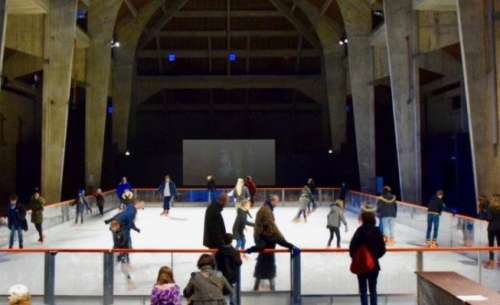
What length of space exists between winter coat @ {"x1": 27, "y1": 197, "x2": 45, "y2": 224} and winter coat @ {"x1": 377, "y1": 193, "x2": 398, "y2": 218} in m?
8.94

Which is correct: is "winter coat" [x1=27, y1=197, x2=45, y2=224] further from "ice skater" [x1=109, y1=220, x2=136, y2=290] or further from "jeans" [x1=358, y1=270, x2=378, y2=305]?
"jeans" [x1=358, y1=270, x2=378, y2=305]

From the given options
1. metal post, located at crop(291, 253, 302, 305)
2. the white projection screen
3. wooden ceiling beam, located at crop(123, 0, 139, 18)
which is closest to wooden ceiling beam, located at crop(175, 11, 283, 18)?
wooden ceiling beam, located at crop(123, 0, 139, 18)

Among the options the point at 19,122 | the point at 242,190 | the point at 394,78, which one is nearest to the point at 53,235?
the point at 242,190

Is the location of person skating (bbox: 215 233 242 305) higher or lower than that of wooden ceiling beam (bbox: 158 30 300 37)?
lower

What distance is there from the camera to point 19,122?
116 ft

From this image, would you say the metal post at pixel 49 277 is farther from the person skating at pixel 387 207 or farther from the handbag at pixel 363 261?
the person skating at pixel 387 207

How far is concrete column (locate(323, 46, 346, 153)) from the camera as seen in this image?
1521 inches

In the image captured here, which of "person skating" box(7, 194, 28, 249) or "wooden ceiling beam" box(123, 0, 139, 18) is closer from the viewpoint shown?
"person skating" box(7, 194, 28, 249)

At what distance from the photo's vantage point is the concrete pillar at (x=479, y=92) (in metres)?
16.4

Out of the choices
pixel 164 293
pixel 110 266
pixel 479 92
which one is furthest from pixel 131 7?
pixel 164 293

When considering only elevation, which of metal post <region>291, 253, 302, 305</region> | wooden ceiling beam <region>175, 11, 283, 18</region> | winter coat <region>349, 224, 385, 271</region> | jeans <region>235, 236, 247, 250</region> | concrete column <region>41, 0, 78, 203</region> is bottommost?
metal post <region>291, 253, 302, 305</region>

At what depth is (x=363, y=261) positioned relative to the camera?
22.8ft

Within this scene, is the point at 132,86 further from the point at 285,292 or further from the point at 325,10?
the point at 285,292

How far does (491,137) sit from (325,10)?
21.1 m
